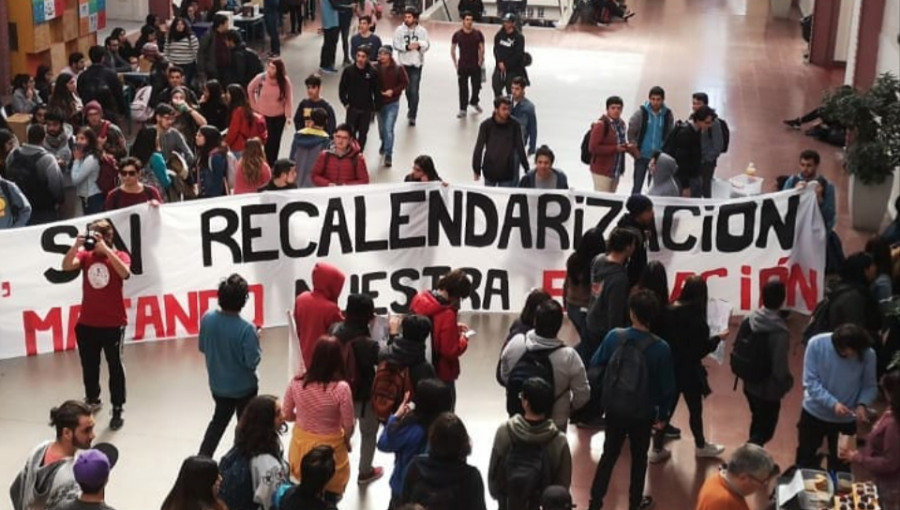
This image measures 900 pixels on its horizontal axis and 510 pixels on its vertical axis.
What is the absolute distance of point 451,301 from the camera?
8.92 m

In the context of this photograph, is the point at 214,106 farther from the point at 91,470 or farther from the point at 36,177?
the point at 91,470

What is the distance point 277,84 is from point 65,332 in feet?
17.5

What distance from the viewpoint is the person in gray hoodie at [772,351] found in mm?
8828

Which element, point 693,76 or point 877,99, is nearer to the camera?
point 877,99

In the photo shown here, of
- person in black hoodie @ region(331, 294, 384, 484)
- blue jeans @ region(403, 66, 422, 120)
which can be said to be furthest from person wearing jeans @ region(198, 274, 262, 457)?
blue jeans @ region(403, 66, 422, 120)

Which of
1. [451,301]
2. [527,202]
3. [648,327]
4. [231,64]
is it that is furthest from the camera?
[231,64]

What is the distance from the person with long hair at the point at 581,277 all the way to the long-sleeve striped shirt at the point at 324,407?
274 cm

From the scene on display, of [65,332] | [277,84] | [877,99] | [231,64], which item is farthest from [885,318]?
[231,64]

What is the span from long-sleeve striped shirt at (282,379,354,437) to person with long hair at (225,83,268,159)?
22.1ft

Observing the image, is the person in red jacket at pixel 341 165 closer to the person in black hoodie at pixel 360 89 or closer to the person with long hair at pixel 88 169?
the person with long hair at pixel 88 169

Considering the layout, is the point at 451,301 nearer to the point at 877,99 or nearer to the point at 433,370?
the point at 433,370

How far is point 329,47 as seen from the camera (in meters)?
23.0

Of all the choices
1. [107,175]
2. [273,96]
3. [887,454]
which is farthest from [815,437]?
[273,96]

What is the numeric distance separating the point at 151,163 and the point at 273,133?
3437mm
